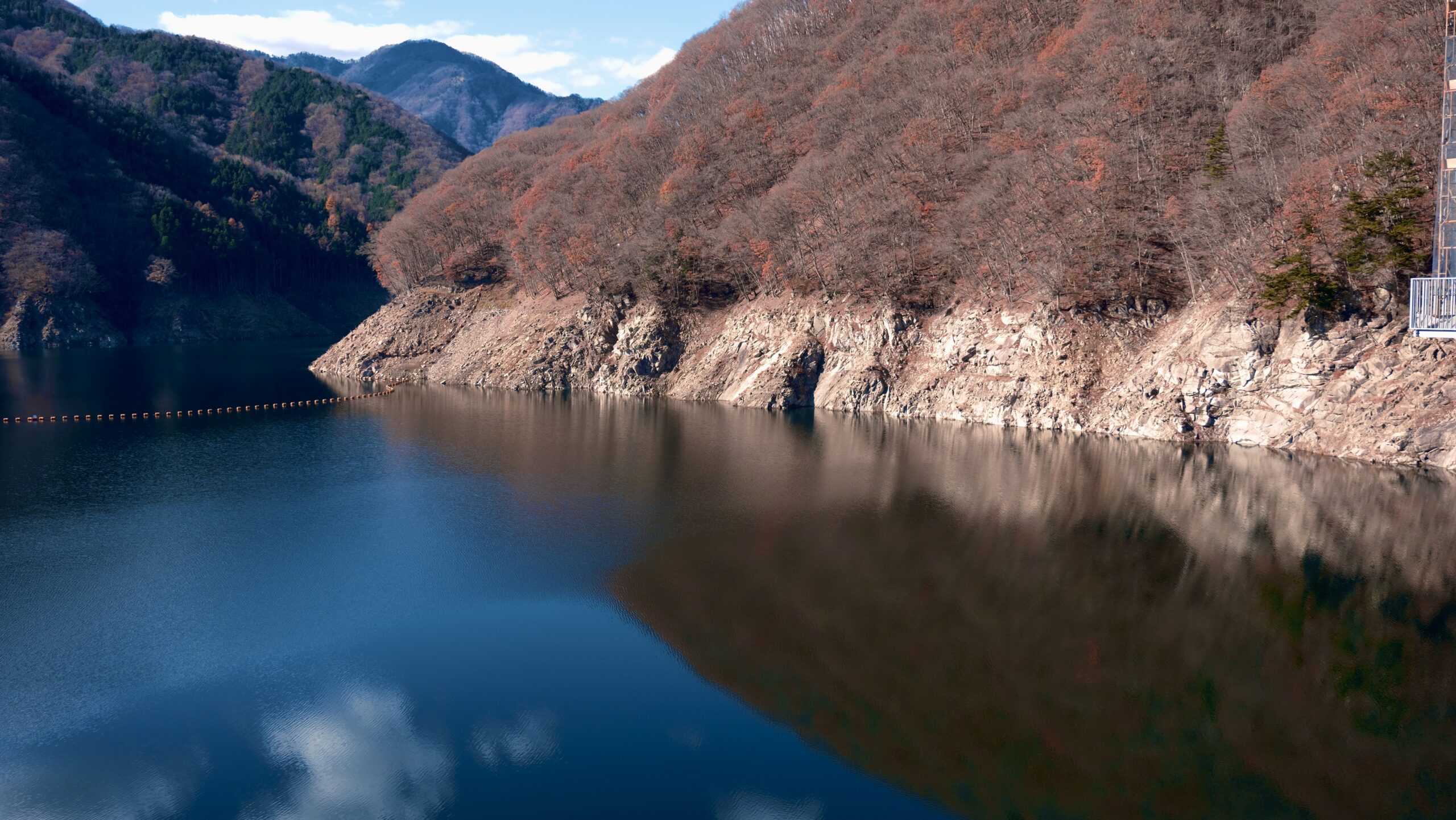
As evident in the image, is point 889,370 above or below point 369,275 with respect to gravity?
below

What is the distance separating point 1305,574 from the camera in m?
29.7

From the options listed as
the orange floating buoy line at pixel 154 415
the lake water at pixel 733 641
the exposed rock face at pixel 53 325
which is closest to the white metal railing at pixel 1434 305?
the lake water at pixel 733 641

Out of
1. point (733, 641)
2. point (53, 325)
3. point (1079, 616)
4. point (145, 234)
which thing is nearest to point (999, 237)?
point (1079, 616)

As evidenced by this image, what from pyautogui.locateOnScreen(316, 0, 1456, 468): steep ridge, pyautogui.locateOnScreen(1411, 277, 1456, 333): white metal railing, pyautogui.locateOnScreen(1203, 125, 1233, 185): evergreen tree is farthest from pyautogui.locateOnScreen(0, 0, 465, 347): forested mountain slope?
pyautogui.locateOnScreen(1411, 277, 1456, 333): white metal railing

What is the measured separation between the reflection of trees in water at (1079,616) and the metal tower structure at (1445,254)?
721 centimetres

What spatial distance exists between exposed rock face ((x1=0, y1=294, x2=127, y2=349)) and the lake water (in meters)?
99.0

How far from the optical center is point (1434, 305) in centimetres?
3578

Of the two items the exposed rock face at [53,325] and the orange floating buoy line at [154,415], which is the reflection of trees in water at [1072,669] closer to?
the orange floating buoy line at [154,415]

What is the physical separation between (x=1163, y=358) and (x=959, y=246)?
16.3 m

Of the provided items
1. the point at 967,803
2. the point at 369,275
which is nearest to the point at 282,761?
the point at 967,803

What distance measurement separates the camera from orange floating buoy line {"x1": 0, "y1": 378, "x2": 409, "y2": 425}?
62594 mm

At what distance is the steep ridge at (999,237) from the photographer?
1853 inches

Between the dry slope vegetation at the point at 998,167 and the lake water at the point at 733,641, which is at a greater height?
the dry slope vegetation at the point at 998,167

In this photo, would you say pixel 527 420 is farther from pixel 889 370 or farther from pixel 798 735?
pixel 798 735
